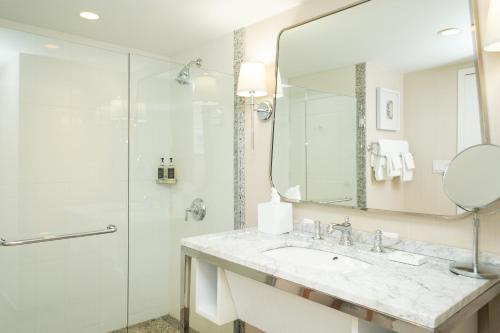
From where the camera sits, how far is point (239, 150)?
2338 millimetres

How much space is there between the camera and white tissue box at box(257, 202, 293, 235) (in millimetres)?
1867

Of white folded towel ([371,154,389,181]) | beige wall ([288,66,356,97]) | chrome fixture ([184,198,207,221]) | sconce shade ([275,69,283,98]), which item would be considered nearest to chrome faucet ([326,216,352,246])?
white folded towel ([371,154,389,181])

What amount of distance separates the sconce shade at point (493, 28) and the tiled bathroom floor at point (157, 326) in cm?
249

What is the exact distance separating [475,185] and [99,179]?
78.9 inches

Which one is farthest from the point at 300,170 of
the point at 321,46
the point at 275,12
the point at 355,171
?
the point at 275,12

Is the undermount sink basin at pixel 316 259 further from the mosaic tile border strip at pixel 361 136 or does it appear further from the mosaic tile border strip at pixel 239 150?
the mosaic tile border strip at pixel 239 150

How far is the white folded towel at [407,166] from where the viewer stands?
1.50m

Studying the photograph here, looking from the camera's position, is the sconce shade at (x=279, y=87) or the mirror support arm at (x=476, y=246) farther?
the sconce shade at (x=279, y=87)

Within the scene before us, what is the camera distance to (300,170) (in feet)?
6.50

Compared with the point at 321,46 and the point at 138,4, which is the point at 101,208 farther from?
the point at 321,46

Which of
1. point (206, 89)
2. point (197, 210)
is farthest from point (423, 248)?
point (206, 89)

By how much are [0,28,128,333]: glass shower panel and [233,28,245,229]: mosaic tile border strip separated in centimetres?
72

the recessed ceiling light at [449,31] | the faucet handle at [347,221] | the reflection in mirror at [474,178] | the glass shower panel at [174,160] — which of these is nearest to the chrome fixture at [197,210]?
the glass shower panel at [174,160]

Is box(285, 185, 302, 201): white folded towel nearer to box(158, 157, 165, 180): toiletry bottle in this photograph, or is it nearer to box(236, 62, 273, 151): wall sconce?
box(236, 62, 273, 151): wall sconce
